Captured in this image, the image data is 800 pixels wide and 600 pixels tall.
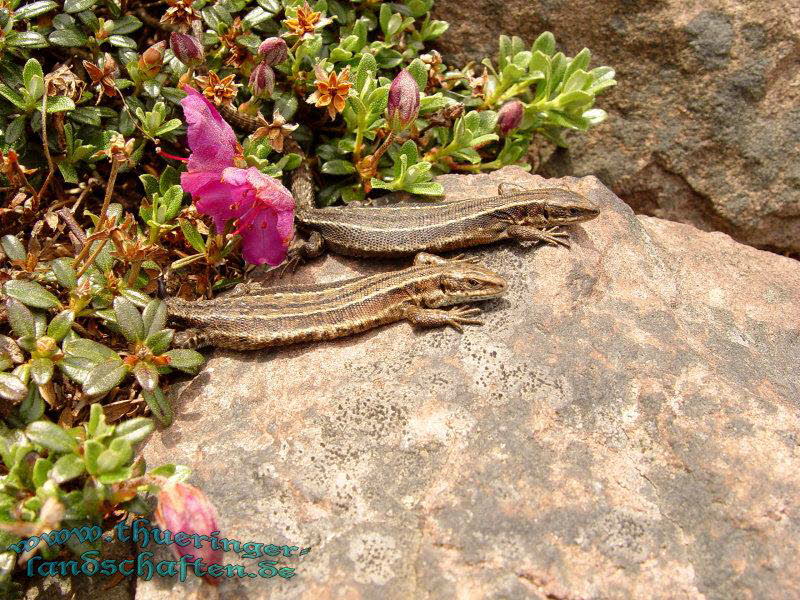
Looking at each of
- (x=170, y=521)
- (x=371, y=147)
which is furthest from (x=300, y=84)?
(x=170, y=521)

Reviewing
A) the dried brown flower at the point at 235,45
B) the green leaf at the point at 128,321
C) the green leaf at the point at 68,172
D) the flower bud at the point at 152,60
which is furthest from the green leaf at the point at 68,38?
the green leaf at the point at 128,321

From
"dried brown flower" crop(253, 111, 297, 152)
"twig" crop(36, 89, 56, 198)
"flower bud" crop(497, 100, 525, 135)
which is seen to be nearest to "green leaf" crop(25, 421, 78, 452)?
"twig" crop(36, 89, 56, 198)

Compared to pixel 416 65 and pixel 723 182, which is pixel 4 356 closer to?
pixel 416 65

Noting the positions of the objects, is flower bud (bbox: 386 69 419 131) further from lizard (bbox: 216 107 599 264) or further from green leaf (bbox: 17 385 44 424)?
green leaf (bbox: 17 385 44 424)

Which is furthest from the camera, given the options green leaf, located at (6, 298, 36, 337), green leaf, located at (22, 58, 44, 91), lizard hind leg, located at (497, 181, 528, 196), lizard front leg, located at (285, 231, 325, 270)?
lizard hind leg, located at (497, 181, 528, 196)

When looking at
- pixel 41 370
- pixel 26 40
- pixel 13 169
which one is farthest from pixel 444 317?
pixel 26 40
